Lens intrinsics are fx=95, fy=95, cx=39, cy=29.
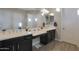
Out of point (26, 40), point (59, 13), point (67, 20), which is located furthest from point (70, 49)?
point (26, 40)

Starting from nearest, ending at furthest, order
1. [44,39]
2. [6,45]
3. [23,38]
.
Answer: [6,45] < [23,38] < [44,39]

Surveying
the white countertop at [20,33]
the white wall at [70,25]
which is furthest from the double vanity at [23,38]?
the white wall at [70,25]

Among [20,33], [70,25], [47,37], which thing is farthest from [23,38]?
[70,25]

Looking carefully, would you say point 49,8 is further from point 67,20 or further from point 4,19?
point 4,19

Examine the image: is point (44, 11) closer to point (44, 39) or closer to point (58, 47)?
point (44, 39)

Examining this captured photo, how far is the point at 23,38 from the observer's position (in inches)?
64.5

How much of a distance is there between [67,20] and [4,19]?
108 cm

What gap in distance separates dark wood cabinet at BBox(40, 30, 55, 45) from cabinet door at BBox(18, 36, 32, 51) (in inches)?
8.9

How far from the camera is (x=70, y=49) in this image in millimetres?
1690

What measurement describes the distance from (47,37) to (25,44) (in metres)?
0.43

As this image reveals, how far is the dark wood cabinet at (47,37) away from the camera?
1.75 meters

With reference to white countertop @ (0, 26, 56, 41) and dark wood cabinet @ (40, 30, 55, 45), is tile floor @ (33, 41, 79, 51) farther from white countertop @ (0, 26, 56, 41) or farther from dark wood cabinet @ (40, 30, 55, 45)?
white countertop @ (0, 26, 56, 41)

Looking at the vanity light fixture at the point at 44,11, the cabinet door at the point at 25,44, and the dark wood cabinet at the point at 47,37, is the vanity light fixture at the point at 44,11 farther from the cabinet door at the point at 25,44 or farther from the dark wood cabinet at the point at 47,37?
the cabinet door at the point at 25,44
